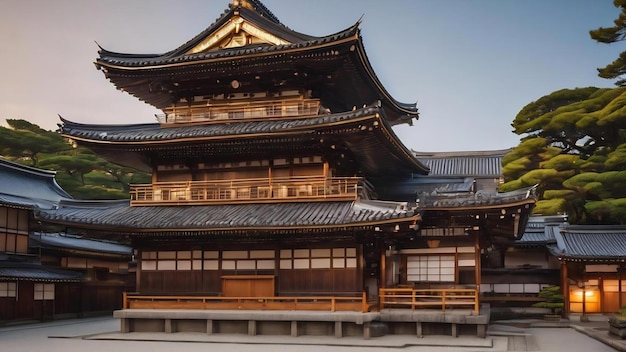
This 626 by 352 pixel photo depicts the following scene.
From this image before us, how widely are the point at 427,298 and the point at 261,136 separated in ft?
31.4

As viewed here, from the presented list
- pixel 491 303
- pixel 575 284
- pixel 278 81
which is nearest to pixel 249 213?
pixel 278 81

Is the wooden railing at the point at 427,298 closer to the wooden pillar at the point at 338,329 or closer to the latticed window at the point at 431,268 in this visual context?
the latticed window at the point at 431,268

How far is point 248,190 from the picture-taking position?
26.8 metres

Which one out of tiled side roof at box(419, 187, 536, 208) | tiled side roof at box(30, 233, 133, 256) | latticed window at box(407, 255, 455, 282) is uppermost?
tiled side roof at box(419, 187, 536, 208)

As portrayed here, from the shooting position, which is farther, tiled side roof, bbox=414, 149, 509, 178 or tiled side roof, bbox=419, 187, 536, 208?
tiled side roof, bbox=414, 149, 509, 178

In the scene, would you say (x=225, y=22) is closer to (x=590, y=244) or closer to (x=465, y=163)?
(x=465, y=163)

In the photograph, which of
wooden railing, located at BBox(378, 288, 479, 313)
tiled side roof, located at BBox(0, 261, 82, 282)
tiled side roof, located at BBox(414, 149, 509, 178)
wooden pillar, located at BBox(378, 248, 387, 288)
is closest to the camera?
wooden railing, located at BBox(378, 288, 479, 313)

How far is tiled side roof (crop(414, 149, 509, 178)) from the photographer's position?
131ft

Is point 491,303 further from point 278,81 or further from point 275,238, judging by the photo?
point 278,81

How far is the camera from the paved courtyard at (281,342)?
20438mm

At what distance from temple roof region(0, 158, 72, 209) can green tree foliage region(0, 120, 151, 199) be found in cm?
1332

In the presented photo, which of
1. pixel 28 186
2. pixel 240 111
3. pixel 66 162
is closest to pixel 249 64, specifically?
pixel 240 111

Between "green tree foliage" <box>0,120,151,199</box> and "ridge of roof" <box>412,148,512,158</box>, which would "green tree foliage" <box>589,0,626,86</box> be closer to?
"ridge of roof" <box>412,148,512,158</box>

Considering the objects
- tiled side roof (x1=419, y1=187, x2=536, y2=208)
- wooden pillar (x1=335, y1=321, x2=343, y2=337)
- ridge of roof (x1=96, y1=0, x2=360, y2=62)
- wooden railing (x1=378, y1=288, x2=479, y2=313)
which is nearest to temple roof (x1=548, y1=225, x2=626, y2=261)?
wooden railing (x1=378, y1=288, x2=479, y2=313)
